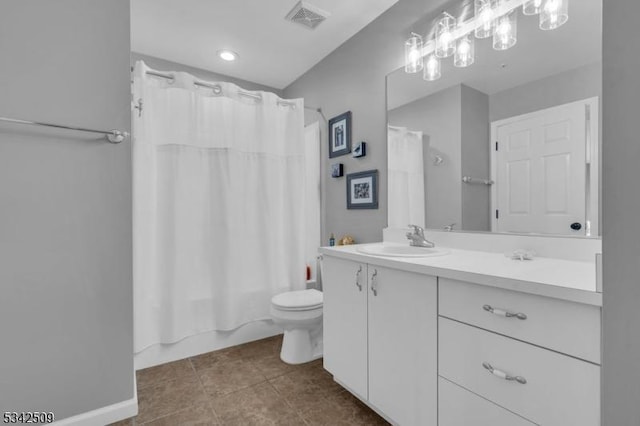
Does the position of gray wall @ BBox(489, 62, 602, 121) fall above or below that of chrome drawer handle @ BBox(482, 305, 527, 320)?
above

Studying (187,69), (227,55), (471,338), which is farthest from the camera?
(187,69)

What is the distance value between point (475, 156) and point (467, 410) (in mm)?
1181

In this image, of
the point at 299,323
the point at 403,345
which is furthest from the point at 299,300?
the point at 403,345

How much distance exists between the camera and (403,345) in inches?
50.5

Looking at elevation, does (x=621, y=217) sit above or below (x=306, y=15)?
below

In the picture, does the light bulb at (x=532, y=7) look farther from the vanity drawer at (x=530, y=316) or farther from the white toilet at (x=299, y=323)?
the white toilet at (x=299, y=323)

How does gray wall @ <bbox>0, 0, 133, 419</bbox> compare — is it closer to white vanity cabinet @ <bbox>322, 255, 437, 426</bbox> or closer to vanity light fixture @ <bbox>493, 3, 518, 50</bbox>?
white vanity cabinet @ <bbox>322, 255, 437, 426</bbox>

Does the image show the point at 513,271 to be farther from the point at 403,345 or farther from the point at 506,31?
Answer: the point at 506,31

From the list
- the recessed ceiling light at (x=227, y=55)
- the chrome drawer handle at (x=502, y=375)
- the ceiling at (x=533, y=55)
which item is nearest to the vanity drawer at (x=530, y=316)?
the chrome drawer handle at (x=502, y=375)

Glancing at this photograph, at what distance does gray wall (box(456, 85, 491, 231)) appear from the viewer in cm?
157

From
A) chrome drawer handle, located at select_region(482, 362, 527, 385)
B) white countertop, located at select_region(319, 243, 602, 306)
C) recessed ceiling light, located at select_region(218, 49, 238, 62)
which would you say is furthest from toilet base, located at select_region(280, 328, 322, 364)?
recessed ceiling light, located at select_region(218, 49, 238, 62)

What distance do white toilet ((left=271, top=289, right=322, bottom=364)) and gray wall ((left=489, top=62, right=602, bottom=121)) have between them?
1.58 metres

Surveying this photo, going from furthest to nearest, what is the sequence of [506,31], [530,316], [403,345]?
[506,31] < [403,345] < [530,316]

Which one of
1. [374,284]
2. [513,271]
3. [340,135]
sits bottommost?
[374,284]
